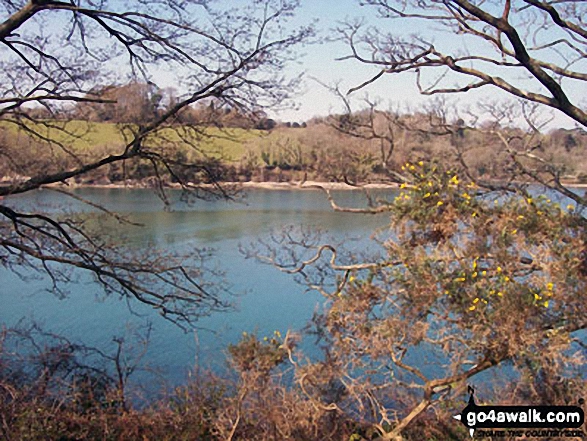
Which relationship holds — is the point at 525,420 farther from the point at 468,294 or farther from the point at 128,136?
the point at 128,136

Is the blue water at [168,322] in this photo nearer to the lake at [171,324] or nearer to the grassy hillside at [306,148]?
the lake at [171,324]

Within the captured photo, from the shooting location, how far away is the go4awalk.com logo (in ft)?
12.9

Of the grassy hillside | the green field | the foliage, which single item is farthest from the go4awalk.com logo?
the green field

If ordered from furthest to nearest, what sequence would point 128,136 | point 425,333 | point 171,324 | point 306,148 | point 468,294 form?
1. point 171,324
2. point 306,148
3. point 128,136
4. point 425,333
5. point 468,294

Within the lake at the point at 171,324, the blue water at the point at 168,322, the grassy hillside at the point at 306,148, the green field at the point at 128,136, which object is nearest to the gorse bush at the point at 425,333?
the blue water at the point at 168,322

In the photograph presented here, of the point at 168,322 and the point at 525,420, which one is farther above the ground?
the point at 525,420

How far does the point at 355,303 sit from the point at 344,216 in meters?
11.3

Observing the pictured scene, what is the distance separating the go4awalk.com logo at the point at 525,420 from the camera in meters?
3.94

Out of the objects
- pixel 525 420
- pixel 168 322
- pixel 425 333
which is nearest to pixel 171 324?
pixel 168 322

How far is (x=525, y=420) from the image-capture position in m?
4.15

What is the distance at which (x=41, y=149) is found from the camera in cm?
571

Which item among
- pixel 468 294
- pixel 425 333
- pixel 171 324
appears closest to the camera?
pixel 468 294

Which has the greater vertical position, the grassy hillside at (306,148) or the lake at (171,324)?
the grassy hillside at (306,148)

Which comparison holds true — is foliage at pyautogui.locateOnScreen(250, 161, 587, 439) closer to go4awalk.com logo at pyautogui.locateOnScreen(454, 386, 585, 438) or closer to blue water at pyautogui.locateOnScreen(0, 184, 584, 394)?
go4awalk.com logo at pyautogui.locateOnScreen(454, 386, 585, 438)
